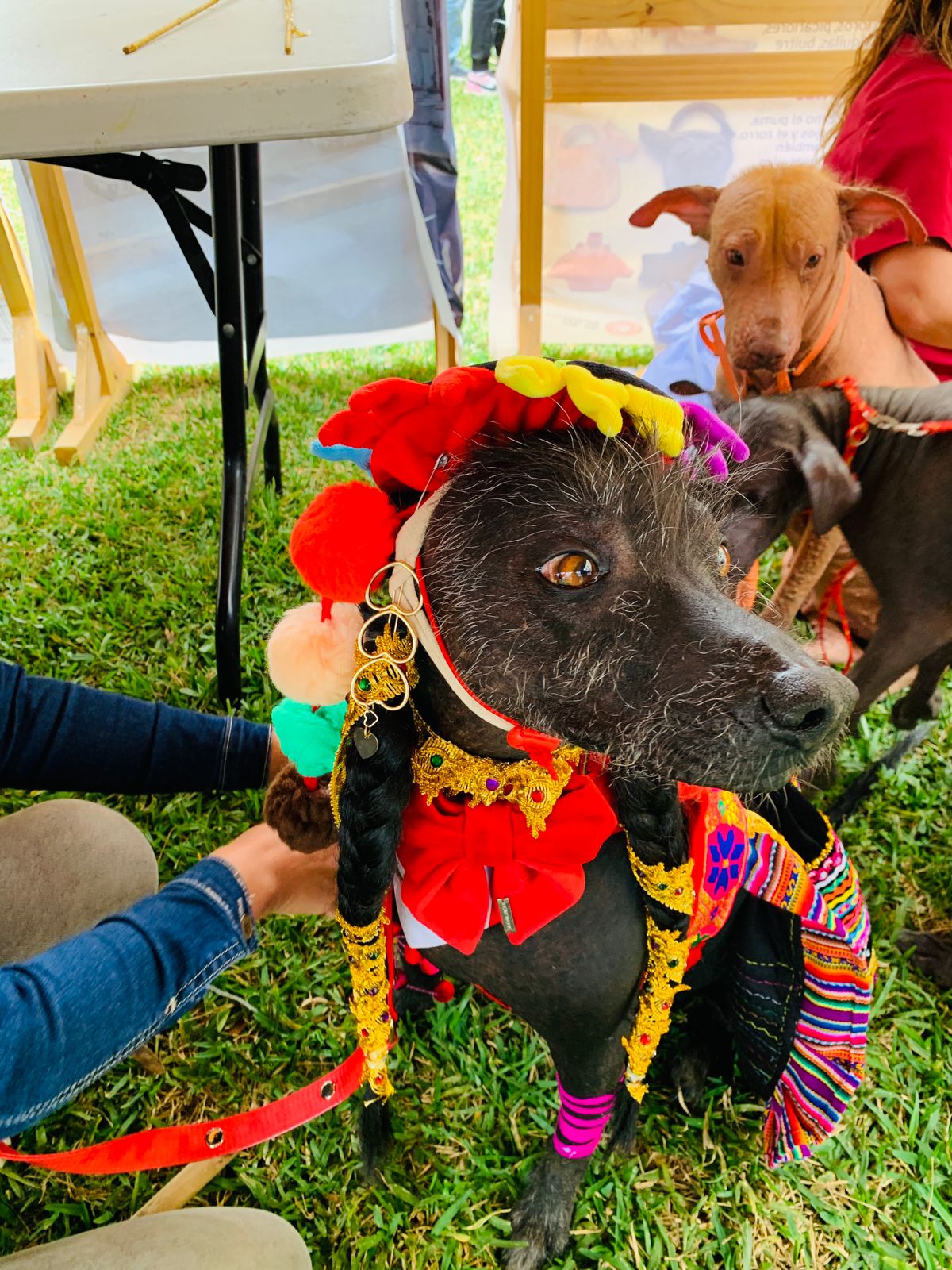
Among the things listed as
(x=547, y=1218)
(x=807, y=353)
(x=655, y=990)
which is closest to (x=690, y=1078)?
(x=547, y=1218)

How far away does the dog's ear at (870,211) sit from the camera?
1.17 meters

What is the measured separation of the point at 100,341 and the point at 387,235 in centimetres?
91

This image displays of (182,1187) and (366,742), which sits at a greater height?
(366,742)

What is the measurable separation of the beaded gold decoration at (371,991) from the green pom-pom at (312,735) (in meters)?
0.14

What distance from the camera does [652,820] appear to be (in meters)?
0.71

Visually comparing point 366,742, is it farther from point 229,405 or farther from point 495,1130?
point 229,405

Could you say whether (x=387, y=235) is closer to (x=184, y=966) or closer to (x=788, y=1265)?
(x=184, y=966)

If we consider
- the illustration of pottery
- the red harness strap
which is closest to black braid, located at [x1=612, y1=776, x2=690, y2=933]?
the red harness strap

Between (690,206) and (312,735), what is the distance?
3.55 feet

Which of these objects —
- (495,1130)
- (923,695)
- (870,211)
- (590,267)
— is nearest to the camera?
(495,1130)

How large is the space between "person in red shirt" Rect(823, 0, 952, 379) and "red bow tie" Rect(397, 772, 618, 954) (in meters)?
Result: 1.03

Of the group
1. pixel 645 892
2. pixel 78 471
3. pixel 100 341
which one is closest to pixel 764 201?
pixel 645 892

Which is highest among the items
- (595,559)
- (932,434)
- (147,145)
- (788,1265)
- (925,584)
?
(147,145)

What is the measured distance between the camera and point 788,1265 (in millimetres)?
978
